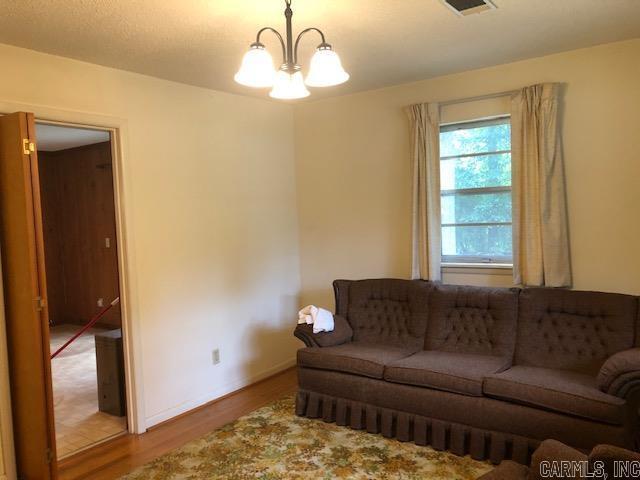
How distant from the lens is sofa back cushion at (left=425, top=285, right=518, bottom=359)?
341 cm

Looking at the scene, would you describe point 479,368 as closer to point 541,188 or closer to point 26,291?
point 541,188

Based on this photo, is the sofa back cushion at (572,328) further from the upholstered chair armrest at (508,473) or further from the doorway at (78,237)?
the doorway at (78,237)

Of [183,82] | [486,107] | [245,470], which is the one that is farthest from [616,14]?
[245,470]

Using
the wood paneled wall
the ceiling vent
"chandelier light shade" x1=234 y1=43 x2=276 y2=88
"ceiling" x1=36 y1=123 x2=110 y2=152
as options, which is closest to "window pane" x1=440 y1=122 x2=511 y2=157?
the ceiling vent

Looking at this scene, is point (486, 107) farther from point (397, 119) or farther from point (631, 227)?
point (631, 227)

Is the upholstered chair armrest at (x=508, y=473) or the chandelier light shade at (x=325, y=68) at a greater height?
the chandelier light shade at (x=325, y=68)

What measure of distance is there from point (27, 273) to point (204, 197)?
5.07 ft

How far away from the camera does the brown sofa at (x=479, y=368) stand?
8.61 ft

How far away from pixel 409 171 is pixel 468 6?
5.84ft

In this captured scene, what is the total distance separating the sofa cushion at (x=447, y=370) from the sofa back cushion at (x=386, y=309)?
0.39 meters

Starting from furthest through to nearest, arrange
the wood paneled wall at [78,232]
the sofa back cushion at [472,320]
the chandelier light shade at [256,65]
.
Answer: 1. the wood paneled wall at [78,232]
2. the sofa back cushion at [472,320]
3. the chandelier light shade at [256,65]

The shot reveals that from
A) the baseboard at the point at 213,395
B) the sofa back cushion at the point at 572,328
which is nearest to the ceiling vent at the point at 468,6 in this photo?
the sofa back cushion at the point at 572,328

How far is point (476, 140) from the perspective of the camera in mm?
3926

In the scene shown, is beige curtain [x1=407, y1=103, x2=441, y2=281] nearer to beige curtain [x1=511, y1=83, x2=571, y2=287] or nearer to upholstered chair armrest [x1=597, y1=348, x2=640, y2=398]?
beige curtain [x1=511, y1=83, x2=571, y2=287]
